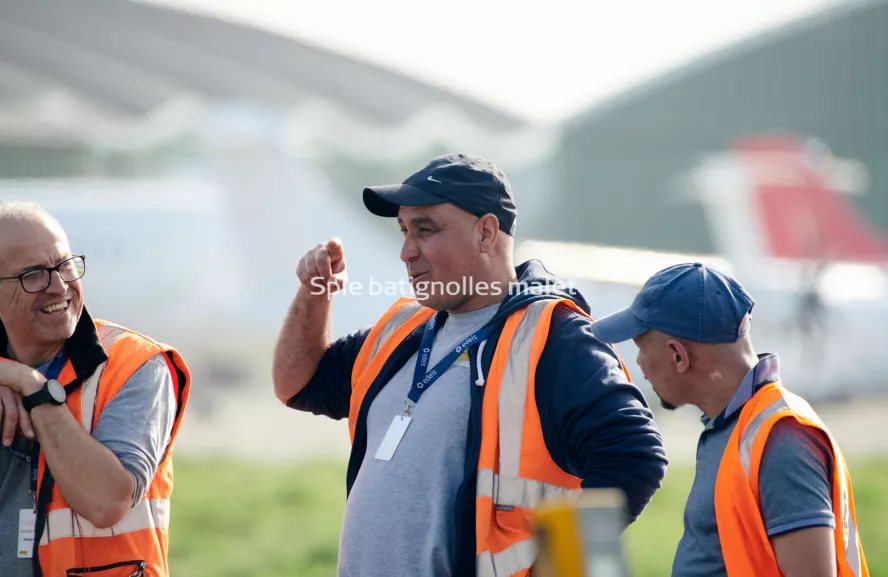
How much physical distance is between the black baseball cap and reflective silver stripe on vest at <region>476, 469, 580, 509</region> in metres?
0.78

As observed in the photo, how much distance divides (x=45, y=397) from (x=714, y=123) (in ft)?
54.2

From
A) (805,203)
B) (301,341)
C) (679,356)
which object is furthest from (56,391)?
(805,203)

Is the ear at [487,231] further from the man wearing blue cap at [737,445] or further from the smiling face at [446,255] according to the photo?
the man wearing blue cap at [737,445]

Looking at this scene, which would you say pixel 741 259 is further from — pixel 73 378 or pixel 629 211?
pixel 73 378

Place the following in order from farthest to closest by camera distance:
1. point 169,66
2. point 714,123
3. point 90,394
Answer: point 714,123 → point 169,66 → point 90,394

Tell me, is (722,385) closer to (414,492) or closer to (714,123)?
(414,492)

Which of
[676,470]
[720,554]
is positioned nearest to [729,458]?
[720,554]

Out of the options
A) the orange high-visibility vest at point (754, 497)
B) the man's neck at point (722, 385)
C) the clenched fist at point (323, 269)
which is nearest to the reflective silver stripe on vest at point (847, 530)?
the orange high-visibility vest at point (754, 497)

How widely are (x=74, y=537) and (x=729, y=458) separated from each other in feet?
5.43

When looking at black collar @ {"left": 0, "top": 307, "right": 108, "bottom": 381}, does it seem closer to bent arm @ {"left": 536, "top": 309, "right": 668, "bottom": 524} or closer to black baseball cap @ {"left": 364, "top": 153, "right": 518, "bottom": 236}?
black baseball cap @ {"left": 364, "top": 153, "right": 518, "bottom": 236}

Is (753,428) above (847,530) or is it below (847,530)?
above

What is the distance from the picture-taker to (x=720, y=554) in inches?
91.5

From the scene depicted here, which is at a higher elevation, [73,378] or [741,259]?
[741,259]

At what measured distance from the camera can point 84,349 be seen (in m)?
2.75
